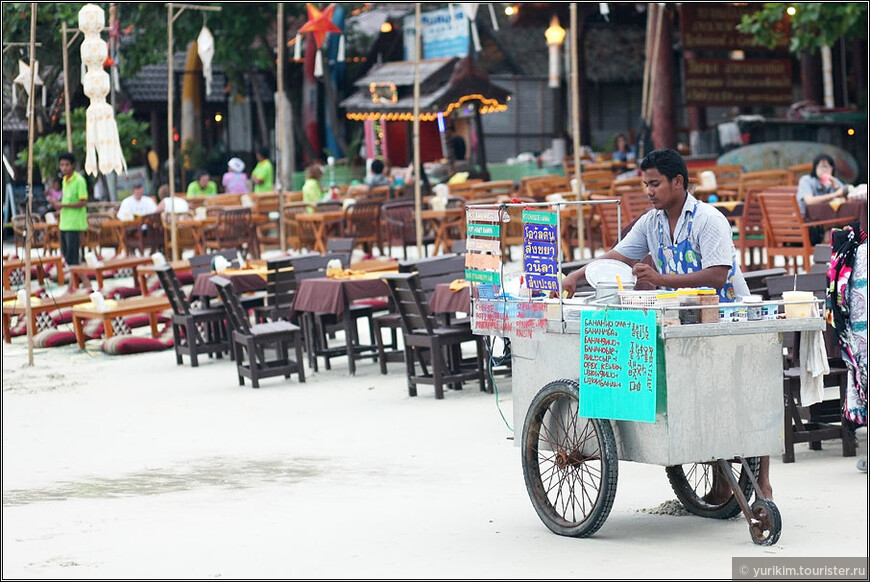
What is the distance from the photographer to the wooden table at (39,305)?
15617 mm

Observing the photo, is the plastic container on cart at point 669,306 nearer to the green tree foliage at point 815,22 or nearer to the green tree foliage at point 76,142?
the green tree foliage at point 815,22

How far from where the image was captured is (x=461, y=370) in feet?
37.6

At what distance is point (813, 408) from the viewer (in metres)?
8.40

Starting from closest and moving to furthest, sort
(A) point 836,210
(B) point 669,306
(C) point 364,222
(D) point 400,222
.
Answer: (B) point 669,306 < (A) point 836,210 < (D) point 400,222 < (C) point 364,222

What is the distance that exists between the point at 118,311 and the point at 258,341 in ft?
9.82

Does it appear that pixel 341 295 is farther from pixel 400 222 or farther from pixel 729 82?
pixel 729 82

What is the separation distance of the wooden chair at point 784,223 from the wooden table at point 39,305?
672cm

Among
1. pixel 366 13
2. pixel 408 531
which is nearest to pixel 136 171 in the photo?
pixel 366 13

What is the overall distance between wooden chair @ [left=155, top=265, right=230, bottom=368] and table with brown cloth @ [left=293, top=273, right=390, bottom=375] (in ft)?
3.62

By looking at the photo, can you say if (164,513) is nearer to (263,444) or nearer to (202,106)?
(263,444)

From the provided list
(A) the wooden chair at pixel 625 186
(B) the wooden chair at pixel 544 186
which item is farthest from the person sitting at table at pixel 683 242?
(B) the wooden chair at pixel 544 186

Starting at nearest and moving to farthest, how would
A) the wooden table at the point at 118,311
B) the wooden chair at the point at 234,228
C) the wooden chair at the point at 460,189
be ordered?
the wooden table at the point at 118,311, the wooden chair at the point at 234,228, the wooden chair at the point at 460,189

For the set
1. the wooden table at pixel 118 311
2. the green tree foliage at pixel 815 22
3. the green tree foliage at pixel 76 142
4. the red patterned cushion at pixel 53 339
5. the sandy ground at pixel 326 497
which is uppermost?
the green tree foliage at pixel 815 22

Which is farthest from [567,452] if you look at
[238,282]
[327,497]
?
[238,282]
